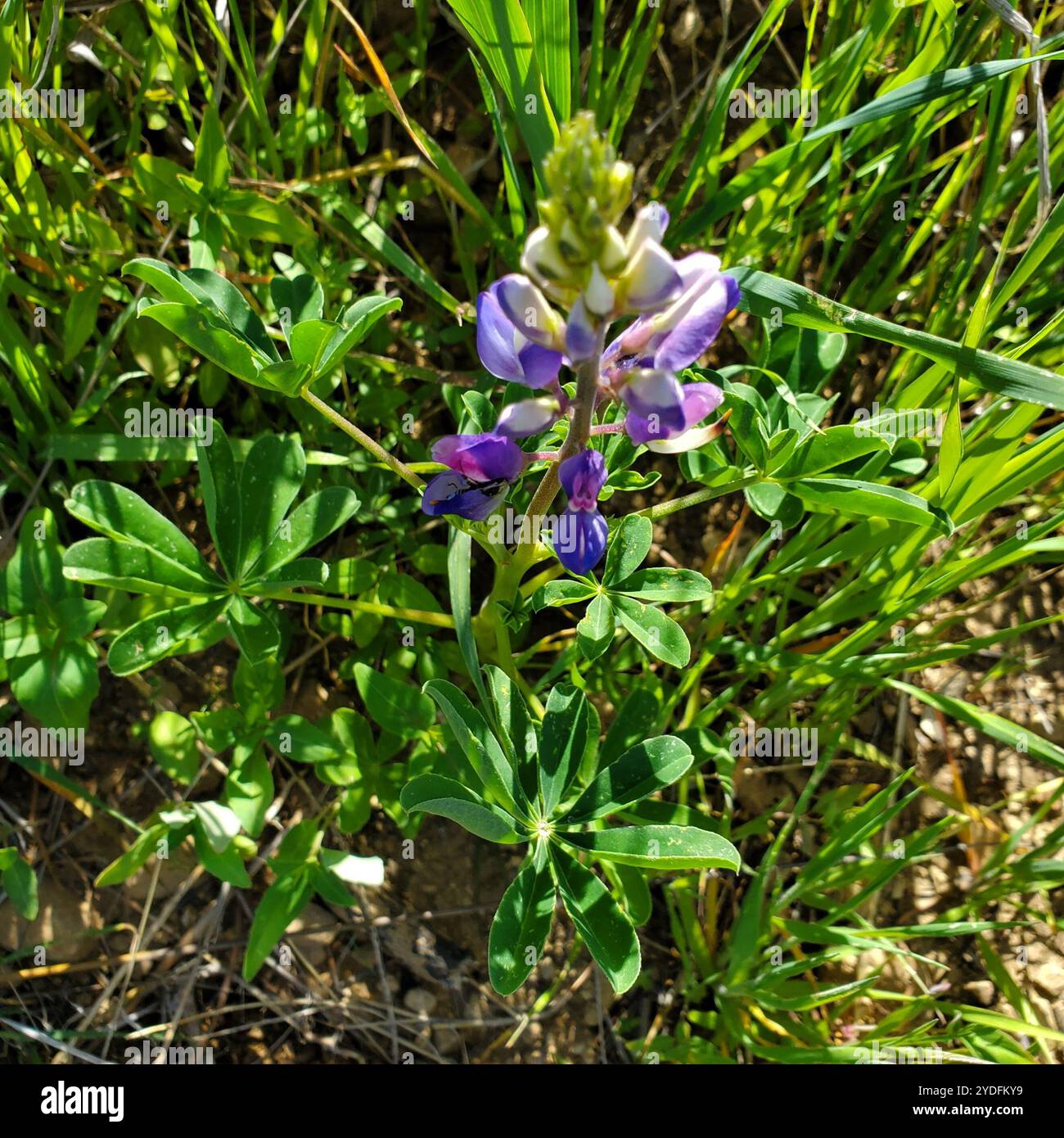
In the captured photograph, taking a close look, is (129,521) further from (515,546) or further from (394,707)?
(515,546)

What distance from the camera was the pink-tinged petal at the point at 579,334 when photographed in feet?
4.62

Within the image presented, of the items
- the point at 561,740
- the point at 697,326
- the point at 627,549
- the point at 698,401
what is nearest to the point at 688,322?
the point at 697,326

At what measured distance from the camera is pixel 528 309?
1513 millimetres

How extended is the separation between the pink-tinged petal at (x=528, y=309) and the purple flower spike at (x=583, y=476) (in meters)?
0.18

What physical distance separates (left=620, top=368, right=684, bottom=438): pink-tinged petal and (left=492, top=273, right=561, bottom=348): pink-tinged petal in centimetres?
15

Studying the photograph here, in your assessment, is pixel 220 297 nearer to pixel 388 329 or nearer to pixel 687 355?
pixel 388 329

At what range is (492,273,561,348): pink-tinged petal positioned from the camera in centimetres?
149

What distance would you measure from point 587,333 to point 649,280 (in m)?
0.11

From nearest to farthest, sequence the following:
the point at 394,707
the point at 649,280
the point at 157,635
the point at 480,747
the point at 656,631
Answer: the point at 649,280 → the point at 480,747 → the point at 656,631 → the point at 157,635 → the point at 394,707

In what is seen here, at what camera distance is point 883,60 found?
2.75 metres

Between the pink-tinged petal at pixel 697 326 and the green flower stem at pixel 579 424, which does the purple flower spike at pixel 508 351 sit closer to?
the green flower stem at pixel 579 424

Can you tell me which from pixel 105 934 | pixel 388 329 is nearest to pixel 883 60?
pixel 388 329

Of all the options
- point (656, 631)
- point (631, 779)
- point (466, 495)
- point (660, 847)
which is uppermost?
point (466, 495)
